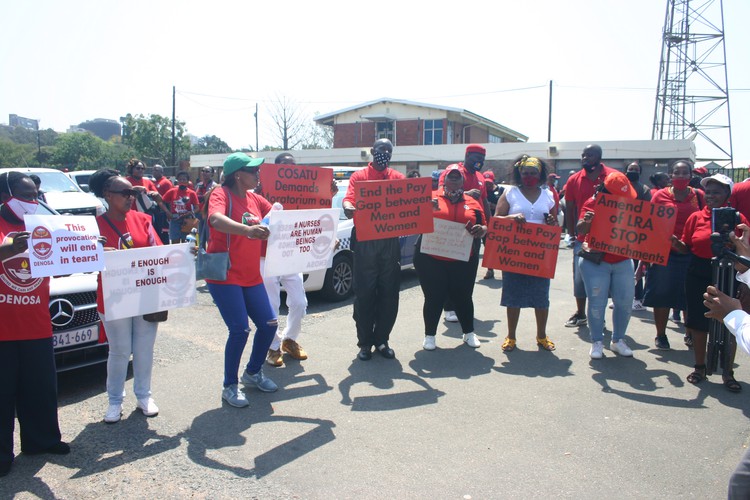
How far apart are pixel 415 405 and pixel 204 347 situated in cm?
288

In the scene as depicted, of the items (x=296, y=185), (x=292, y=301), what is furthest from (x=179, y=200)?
(x=292, y=301)

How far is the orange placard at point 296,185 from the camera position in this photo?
19.0 ft

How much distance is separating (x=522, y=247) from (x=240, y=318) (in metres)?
3.13

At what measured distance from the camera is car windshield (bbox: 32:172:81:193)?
39.3 feet

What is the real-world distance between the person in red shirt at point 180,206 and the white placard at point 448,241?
7.71 m

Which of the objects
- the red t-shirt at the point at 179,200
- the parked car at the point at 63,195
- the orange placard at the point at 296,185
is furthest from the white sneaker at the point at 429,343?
the parked car at the point at 63,195

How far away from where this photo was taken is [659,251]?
555cm

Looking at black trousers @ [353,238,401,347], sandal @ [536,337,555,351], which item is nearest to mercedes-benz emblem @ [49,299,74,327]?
black trousers @ [353,238,401,347]

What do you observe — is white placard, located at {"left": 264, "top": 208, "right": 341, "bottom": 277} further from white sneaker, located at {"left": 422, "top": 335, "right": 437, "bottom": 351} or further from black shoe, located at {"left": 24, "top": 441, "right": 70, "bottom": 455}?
black shoe, located at {"left": 24, "top": 441, "right": 70, "bottom": 455}

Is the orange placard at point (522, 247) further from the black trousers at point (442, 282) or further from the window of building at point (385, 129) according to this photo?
the window of building at point (385, 129)

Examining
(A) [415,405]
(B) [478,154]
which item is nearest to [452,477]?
(A) [415,405]

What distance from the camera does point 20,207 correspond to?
374cm

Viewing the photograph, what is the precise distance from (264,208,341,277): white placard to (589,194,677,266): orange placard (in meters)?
2.73

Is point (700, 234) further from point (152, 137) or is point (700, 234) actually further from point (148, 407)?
point (152, 137)
